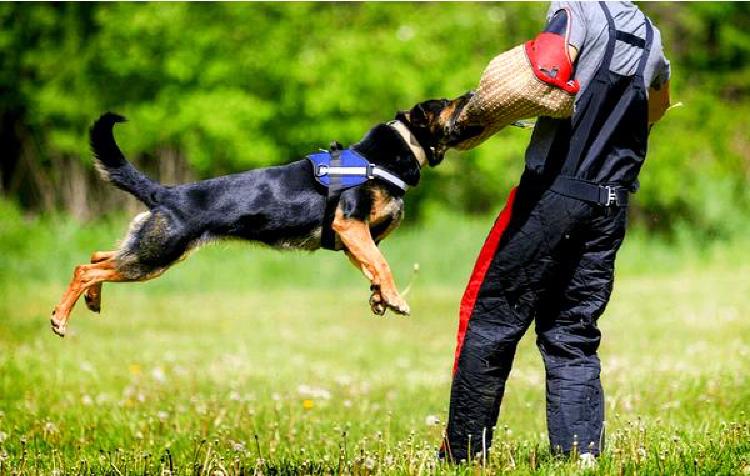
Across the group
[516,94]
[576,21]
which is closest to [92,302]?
[516,94]

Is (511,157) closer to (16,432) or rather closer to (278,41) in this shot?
(278,41)

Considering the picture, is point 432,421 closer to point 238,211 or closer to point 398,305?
point 398,305

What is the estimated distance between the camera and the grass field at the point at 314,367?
430 centimetres

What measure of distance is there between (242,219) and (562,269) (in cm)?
150

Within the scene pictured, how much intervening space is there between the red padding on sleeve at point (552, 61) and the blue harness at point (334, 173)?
1113 millimetres

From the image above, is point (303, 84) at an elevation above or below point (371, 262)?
above

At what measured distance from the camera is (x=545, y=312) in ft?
14.5

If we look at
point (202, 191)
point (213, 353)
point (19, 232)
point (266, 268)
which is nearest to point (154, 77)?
point (19, 232)

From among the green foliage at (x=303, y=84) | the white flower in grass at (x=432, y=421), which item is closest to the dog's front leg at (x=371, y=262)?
the white flower in grass at (x=432, y=421)

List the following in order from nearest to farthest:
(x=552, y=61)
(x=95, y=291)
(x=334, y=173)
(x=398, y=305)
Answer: (x=552, y=61) < (x=398, y=305) < (x=334, y=173) < (x=95, y=291)

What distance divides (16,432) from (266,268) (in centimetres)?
1225

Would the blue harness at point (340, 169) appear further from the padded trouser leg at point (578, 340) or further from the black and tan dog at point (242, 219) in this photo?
the padded trouser leg at point (578, 340)

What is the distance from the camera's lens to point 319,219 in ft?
15.1

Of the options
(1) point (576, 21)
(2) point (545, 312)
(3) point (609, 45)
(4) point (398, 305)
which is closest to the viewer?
(1) point (576, 21)
